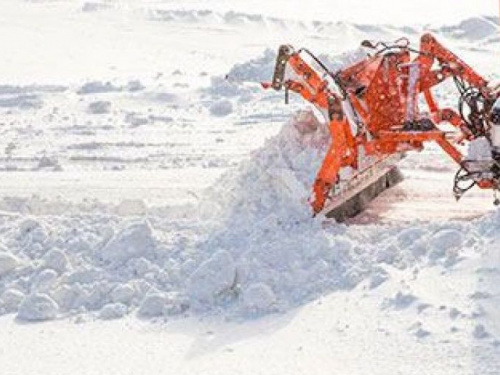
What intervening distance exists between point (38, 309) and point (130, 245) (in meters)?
0.96

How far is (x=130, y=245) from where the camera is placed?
31.2ft

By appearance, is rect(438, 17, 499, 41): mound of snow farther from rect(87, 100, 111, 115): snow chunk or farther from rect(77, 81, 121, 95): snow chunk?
rect(87, 100, 111, 115): snow chunk

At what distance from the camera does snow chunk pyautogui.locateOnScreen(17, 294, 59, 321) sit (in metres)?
8.94

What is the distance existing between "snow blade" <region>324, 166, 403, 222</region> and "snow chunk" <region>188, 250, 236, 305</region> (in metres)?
1.36

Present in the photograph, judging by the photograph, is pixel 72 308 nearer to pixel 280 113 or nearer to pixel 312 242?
pixel 312 242

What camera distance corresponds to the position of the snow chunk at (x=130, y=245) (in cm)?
944

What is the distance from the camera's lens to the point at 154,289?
905 centimetres

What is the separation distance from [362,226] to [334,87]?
118cm

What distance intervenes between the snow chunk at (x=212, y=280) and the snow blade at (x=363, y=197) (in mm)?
1356

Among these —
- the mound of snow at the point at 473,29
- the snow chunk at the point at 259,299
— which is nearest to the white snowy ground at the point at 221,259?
the snow chunk at the point at 259,299

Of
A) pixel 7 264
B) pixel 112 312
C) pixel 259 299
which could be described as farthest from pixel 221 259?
pixel 7 264

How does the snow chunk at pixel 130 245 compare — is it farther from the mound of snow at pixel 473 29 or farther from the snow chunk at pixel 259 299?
the mound of snow at pixel 473 29

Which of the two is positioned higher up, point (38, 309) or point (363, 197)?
point (363, 197)

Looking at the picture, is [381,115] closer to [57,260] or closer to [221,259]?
[221,259]
